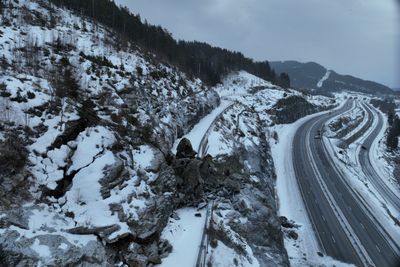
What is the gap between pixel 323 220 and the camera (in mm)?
36906

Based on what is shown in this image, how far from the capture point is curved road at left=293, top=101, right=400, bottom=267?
30609 mm

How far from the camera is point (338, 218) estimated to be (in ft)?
124

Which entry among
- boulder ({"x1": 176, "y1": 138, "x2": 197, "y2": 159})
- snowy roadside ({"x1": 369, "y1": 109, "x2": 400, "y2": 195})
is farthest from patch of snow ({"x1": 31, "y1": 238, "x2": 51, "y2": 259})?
snowy roadside ({"x1": 369, "y1": 109, "x2": 400, "y2": 195})

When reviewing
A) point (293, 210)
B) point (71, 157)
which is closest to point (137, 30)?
point (293, 210)

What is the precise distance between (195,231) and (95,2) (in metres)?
48.9

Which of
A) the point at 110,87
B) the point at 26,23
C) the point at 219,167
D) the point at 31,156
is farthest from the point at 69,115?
the point at 26,23

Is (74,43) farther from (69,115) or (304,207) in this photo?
(304,207)

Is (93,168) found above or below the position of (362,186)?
above

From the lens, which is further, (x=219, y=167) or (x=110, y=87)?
(x=219, y=167)

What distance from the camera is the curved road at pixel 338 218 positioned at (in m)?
30.6

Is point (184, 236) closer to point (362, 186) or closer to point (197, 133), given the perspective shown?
point (197, 133)

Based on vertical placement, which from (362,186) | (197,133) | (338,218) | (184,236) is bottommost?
(338,218)

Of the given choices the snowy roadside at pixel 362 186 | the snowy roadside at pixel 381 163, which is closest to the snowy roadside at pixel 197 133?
the snowy roadside at pixel 362 186

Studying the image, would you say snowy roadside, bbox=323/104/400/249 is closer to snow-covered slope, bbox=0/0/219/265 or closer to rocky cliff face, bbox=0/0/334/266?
rocky cliff face, bbox=0/0/334/266
